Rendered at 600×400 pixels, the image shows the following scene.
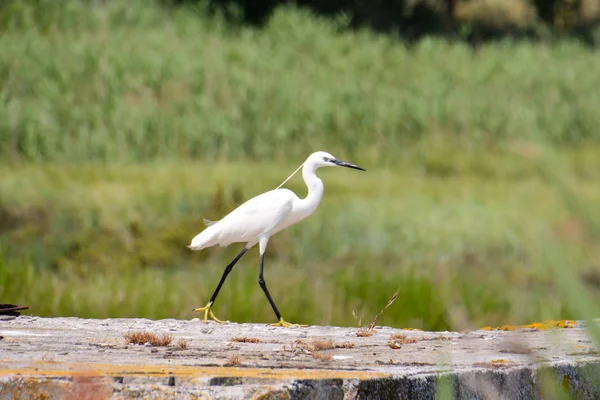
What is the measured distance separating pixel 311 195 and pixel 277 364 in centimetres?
280

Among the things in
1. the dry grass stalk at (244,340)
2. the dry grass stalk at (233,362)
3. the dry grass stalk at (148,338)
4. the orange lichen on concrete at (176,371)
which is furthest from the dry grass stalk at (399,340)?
the orange lichen on concrete at (176,371)

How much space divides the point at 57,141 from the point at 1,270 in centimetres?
926

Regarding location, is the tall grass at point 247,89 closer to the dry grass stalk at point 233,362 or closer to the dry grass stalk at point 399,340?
the dry grass stalk at point 399,340

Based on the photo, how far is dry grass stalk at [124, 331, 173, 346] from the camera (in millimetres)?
4484

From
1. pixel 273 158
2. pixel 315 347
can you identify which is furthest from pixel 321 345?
pixel 273 158

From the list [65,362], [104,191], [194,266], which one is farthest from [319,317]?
[104,191]

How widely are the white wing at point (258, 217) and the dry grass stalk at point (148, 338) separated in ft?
6.52

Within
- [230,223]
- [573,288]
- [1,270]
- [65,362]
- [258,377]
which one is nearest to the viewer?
[573,288]

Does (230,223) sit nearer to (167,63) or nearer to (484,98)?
(167,63)

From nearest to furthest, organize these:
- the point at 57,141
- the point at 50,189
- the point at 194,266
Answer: the point at 194,266, the point at 50,189, the point at 57,141

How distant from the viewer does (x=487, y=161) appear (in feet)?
65.5

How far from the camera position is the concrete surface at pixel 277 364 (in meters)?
3.21

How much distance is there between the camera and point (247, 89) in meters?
20.4

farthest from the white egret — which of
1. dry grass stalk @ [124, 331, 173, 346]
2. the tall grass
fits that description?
the tall grass
